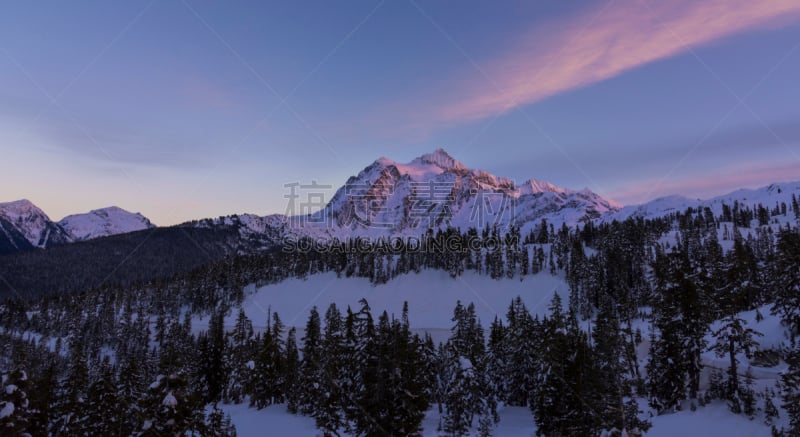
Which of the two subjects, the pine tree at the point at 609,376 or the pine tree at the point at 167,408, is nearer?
the pine tree at the point at 609,376

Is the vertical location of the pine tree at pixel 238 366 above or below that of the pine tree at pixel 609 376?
below

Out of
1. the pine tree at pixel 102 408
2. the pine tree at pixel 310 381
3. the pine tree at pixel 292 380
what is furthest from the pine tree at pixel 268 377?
the pine tree at pixel 102 408

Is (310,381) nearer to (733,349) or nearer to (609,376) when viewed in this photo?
(609,376)

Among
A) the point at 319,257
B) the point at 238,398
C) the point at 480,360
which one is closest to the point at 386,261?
the point at 319,257

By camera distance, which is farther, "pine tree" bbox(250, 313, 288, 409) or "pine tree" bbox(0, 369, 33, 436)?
"pine tree" bbox(250, 313, 288, 409)

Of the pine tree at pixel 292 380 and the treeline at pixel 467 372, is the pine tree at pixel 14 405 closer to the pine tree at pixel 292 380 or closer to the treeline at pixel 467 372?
the treeline at pixel 467 372

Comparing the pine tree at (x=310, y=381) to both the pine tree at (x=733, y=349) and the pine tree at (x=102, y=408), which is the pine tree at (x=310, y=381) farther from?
the pine tree at (x=733, y=349)

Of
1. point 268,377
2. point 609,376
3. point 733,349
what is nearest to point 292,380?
point 268,377

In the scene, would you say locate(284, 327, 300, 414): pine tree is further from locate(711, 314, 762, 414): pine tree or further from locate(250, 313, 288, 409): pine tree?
locate(711, 314, 762, 414): pine tree

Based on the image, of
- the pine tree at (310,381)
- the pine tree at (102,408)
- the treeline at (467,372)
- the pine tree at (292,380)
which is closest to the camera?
the treeline at (467,372)

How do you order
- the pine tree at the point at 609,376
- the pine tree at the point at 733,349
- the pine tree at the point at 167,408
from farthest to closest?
the pine tree at the point at 733,349
the pine tree at the point at 167,408
the pine tree at the point at 609,376

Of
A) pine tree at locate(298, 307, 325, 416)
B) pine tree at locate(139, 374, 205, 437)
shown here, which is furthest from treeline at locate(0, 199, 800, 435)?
pine tree at locate(298, 307, 325, 416)

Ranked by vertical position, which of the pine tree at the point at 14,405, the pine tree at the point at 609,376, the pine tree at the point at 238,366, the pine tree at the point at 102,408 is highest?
the pine tree at the point at 609,376

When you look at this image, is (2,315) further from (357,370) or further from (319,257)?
(357,370)
